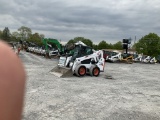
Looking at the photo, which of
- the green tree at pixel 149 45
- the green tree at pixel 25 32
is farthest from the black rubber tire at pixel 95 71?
the green tree at pixel 25 32

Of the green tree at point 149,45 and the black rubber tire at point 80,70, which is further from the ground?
the green tree at point 149,45

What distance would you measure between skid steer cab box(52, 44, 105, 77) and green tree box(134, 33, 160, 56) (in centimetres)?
6266

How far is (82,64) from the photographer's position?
17141 mm

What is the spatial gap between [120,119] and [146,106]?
2057 mm

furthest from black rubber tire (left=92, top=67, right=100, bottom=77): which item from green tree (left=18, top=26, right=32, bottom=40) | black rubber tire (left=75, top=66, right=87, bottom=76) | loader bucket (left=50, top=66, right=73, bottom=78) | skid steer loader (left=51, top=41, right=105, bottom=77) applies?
green tree (left=18, top=26, right=32, bottom=40)

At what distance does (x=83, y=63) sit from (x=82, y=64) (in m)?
0.17

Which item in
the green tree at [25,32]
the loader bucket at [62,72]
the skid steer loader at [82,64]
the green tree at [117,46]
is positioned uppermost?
the green tree at [25,32]

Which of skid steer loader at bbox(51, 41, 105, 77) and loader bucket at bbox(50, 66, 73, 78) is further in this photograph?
skid steer loader at bbox(51, 41, 105, 77)

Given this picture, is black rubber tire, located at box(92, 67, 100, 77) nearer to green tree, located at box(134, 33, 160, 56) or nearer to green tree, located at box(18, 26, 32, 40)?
green tree, located at box(134, 33, 160, 56)

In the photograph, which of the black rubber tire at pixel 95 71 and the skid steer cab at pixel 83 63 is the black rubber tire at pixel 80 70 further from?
the black rubber tire at pixel 95 71

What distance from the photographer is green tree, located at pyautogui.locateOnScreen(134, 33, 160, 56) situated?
78312 millimetres

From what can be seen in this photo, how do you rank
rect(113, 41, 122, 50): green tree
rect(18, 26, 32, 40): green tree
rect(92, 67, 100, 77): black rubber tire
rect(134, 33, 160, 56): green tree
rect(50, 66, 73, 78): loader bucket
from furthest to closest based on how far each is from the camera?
rect(113, 41, 122, 50): green tree, rect(18, 26, 32, 40): green tree, rect(134, 33, 160, 56): green tree, rect(92, 67, 100, 77): black rubber tire, rect(50, 66, 73, 78): loader bucket

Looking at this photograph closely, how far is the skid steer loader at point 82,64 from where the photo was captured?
55.0ft

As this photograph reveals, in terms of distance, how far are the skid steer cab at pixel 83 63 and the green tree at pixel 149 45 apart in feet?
A: 206
